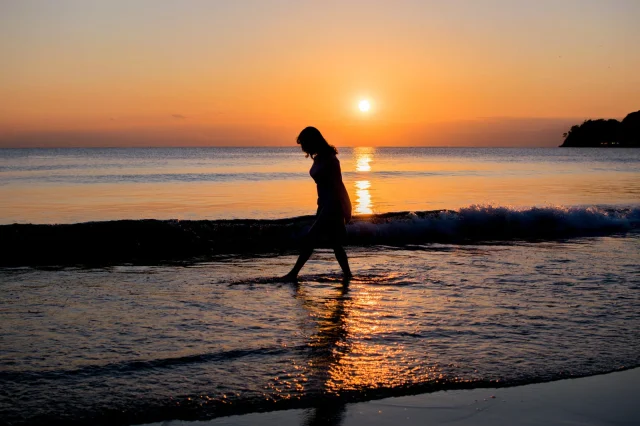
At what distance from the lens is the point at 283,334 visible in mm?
6527

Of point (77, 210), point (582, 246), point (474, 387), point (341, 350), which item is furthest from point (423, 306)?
point (77, 210)

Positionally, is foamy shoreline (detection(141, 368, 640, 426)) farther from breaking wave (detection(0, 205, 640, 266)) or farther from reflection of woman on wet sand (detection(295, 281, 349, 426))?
breaking wave (detection(0, 205, 640, 266))

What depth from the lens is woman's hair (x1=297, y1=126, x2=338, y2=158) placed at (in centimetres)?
932

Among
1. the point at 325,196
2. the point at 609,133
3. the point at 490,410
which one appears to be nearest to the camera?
the point at 490,410

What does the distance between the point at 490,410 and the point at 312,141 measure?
543 centimetres

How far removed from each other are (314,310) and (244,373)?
2432mm

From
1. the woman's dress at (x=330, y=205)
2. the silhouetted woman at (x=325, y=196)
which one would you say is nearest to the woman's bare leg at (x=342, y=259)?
the silhouetted woman at (x=325, y=196)

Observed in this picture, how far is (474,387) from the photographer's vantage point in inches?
200

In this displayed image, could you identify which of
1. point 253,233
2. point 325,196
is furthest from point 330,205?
point 253,233

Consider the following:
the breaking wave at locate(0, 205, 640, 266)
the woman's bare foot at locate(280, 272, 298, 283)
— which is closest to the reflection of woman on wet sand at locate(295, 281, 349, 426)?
the woman's bare foot at locate(280, 272, 298, 283)

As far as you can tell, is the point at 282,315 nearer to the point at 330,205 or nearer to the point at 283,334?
the point at 283,334

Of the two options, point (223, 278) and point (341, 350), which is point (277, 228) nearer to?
point (223, 278)

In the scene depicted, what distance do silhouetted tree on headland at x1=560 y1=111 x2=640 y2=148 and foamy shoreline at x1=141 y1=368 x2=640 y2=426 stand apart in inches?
7488

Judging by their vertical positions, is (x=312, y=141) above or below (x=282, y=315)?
above
